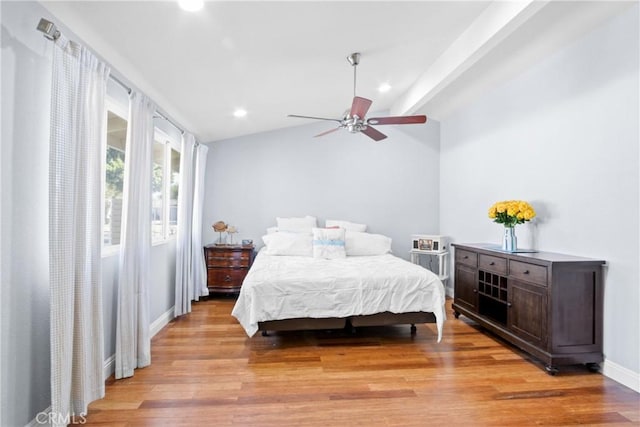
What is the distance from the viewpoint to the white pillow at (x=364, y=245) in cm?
464

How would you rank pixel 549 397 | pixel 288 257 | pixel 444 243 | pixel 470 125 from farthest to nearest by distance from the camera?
pixel 444 243, pixel 470 125, pixel 288 257, pixel 549 397

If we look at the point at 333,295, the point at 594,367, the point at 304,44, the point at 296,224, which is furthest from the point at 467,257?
the point at 304,44

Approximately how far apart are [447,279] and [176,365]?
3.95 metres

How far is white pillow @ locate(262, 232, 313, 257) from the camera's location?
14.8ft

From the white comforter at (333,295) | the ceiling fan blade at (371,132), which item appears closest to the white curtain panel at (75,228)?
the white comforter at (333,295)

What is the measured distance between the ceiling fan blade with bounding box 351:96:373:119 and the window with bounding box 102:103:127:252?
6.43 feet

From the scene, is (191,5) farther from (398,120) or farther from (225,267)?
(225,267)

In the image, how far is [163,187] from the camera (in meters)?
3.92

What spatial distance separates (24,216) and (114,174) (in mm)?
1115

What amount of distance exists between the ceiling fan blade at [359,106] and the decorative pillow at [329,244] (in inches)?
69.0

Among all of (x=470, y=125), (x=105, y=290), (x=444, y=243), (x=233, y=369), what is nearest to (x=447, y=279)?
(x=444, y=243)

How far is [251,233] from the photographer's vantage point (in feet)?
17.6

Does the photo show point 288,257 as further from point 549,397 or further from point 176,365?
point 549,397

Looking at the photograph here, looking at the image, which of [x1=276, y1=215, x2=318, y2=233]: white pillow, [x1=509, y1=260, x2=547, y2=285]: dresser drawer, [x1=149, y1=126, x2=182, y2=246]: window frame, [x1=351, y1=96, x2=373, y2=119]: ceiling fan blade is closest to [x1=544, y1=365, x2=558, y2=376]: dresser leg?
[x1=509, y1=260, x2=547, y2=285]: dresser drawer
